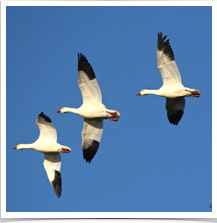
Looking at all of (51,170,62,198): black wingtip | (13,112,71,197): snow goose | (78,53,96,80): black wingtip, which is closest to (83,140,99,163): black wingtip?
(13,112,71,197): snow goose

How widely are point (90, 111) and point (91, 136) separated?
4.44 ft

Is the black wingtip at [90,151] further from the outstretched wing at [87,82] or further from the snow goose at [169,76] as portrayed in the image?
the snow goose at [169,76]

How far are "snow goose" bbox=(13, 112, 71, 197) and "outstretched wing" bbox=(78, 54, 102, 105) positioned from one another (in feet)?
5.74

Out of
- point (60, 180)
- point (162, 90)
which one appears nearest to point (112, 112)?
point (162, 90)

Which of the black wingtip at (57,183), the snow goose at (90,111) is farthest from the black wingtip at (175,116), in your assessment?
the black wingtip at (57,183)

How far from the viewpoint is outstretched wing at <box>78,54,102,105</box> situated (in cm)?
1753

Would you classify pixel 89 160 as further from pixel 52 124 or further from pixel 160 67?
pixel 160 67

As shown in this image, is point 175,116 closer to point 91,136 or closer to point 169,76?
point 169,76

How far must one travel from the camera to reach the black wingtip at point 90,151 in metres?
18.9

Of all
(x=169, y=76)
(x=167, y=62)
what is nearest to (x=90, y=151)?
(x=169, y=76)

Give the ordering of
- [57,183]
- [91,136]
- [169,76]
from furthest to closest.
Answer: [91,136]
[57,183]
[169,76]

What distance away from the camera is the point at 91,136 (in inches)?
743

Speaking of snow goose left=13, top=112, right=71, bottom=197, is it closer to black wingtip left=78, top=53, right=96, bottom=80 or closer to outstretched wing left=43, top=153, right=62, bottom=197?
outstretched wing left=43, top=153, right=62, bottom=197

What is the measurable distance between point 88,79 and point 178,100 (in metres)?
4.06
